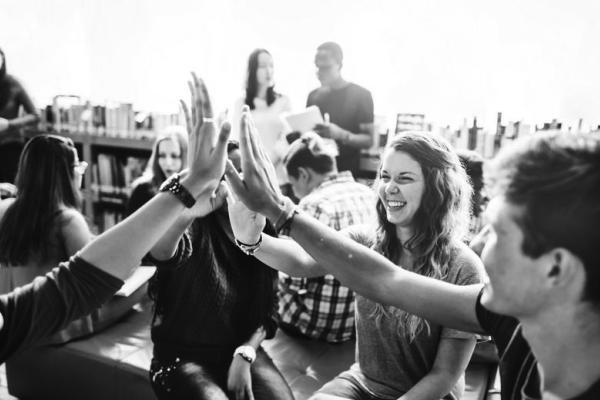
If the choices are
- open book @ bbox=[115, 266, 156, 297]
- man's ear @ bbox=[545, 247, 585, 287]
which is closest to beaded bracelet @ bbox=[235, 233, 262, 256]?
man's ear @ bbox=[545, 247, 585, 287]

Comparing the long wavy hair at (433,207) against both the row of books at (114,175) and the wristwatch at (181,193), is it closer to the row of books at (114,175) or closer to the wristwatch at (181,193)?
the wristwatch at (181,193)

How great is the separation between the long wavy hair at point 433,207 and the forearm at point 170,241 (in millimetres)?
558

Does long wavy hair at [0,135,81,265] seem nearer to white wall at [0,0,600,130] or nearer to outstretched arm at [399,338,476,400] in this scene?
outstretched arm at [399,338,476,400]

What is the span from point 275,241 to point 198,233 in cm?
36

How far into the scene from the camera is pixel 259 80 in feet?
10.8

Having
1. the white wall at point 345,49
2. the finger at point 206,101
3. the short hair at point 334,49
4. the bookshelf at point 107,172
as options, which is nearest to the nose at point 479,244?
the finger at point 206,101

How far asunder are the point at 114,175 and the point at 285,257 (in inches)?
130

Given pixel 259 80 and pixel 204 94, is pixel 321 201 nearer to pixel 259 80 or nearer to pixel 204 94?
pixel 204 94

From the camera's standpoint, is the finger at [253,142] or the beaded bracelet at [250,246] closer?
the finger at [253,142]

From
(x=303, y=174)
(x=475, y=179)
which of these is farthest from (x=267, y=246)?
(x=475, y=179)

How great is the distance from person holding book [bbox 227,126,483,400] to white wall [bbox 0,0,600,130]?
197cm

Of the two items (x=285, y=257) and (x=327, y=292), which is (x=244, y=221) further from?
(x=327, y=292)

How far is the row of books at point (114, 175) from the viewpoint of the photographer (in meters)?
4.28

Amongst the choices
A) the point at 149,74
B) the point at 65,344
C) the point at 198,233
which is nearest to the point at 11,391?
the point at 65,344
